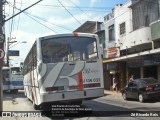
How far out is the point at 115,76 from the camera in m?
39.8

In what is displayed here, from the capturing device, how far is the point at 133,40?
31.8 meters

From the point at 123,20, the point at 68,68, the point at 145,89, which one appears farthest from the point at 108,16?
the point at 68,68

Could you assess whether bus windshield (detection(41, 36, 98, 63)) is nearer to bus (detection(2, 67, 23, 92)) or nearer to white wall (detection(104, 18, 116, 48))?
white wall (detection(104, 18, 116, 48))

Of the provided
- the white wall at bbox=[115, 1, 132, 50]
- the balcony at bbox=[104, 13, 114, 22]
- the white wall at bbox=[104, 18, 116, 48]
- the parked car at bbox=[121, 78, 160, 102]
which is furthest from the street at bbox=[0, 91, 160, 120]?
the balcony at bbox=[104, 13, 114, 22]

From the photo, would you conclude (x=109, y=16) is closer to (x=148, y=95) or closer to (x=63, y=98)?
(x=148, y=95)

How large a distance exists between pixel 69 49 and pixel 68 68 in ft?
→ 2.50

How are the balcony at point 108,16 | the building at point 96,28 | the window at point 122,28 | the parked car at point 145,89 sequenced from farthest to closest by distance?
the building at point 96,28
the balcony at point 108,16
the window at point 122,28
the parked car at point 145,89

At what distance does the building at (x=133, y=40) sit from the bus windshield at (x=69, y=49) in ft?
39.1

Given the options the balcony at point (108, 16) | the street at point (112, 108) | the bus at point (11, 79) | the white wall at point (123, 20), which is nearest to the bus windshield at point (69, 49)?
the street at point (112, 108)

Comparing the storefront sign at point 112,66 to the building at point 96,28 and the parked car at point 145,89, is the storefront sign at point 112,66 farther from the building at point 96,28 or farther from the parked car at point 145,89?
the parked car at point 145,89

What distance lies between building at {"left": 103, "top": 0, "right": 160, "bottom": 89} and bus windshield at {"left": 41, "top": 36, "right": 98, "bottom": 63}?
470 inches

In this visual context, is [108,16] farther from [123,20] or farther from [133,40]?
[133,40]

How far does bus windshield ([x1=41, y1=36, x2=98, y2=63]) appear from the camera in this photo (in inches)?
571

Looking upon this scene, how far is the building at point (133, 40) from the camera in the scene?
28.6 metres
